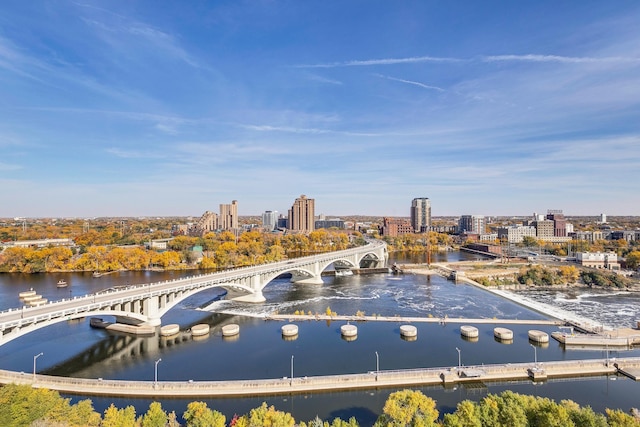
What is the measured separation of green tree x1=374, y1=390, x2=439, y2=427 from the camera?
21062mm

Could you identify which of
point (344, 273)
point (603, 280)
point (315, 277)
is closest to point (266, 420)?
point (315, 277)

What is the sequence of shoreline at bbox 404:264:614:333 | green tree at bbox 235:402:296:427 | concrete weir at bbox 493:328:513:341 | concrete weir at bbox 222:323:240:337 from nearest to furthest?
1. green tree at bbox 235:402:296:427
2. concrete weir at bbox 493:328:513:341
3. concrete weir at bbox 222:323:240:337
4. shoreline at bbox 404:264:614:333

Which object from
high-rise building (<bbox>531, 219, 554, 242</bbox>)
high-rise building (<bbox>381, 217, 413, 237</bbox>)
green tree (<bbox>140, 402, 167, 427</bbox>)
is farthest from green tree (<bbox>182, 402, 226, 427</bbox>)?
high-rise building (<bbox>531, 219, 554, 242</bbox>)

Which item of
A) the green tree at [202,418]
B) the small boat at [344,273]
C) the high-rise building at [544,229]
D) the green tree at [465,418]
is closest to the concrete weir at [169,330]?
the green tree at [202,418]

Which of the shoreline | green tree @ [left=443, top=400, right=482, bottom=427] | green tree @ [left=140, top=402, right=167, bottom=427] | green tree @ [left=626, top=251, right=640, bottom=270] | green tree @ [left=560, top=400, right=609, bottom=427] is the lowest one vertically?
the shoreline

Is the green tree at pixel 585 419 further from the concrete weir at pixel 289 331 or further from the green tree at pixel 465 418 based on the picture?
the concrete weir at pixel 289 331

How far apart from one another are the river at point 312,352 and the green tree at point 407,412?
4030 mm

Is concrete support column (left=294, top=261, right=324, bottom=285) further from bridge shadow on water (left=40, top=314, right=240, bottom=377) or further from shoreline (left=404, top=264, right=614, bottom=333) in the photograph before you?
bridge shadow on water (left=40, top=314, right=240, bottom=377)

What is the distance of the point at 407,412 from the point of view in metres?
21.7

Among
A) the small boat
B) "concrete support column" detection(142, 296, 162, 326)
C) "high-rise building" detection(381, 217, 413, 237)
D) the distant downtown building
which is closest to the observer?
"concrete support column" detection(142, 296, 162, 326)

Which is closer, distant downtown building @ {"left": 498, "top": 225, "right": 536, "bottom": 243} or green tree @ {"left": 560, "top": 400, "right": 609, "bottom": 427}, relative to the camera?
green tree @ {"left": 560, "top": 400, "right": 609, "bottom": 427}

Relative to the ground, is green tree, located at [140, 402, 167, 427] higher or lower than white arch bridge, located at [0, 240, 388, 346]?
lower

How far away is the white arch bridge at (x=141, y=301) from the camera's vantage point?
32844 millimetres

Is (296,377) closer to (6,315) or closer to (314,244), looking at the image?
(6,315)
